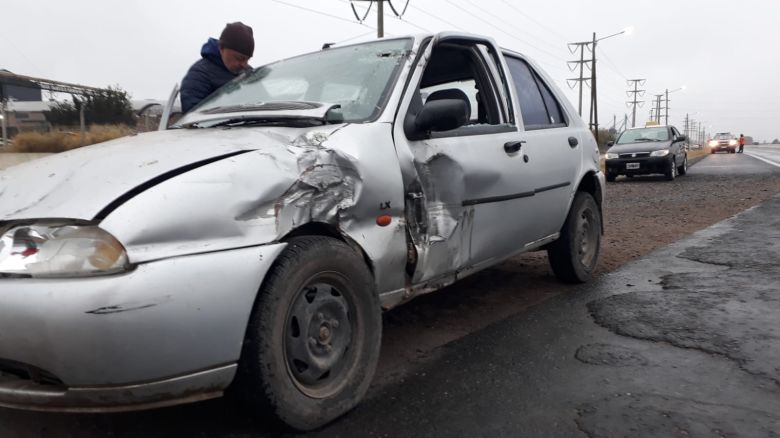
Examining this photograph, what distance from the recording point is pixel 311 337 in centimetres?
216

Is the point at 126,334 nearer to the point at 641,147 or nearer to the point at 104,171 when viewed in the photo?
the point at 104,171

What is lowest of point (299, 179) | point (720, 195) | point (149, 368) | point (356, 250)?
point (720, 195)

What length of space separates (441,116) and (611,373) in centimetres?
148

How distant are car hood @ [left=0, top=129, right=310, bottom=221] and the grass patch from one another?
1512 cm

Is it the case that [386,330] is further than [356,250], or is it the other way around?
[386,330]

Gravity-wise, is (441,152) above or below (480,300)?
above

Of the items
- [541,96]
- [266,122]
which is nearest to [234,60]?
[266,122]

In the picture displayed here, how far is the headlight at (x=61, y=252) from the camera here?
169 cm

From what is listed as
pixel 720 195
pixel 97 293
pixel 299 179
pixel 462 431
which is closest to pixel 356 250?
pixel 299 179

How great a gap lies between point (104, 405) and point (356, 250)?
3.49ft

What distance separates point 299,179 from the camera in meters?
2.11

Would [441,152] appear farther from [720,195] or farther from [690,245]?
[720,195]

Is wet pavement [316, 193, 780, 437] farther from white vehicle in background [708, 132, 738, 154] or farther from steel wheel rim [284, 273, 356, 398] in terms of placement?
white vehicle in background [708, 132, 738, 154]

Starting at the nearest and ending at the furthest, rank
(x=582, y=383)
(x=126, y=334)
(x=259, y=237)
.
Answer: (x=126, y=334) < (x=259, y=237) < (x=582, y=383)
